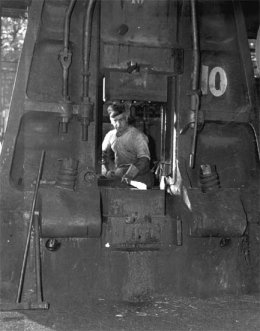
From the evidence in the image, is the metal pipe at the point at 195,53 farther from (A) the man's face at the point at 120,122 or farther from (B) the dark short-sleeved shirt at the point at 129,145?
(A) the man's face at the point at 120,122

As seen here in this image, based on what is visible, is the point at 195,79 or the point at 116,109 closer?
the point at 195,79

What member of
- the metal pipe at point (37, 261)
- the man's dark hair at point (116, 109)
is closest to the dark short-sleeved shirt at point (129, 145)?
the man's dark hair at point (116, 109)

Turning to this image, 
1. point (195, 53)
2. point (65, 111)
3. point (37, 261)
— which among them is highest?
point (195, 53)

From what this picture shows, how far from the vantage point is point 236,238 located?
320cm

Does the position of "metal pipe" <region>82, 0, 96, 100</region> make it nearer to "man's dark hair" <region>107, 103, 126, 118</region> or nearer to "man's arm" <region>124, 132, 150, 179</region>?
"man's arm" <region>124, 132, 150, 179</region>

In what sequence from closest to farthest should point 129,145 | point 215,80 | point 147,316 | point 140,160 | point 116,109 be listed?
point 147,316
point 215,80
point 140,160
point 129,145
point 116,109

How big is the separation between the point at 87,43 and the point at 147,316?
172 cm

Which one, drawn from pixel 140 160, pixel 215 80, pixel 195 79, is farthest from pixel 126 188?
pixel 215 80

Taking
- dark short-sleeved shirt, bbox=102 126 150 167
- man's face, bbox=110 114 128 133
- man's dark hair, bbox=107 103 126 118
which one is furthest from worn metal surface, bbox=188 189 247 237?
man's dark hair, bbox=107 103 126 118

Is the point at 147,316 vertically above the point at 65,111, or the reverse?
the point at 65,111

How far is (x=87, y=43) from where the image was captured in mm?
3053

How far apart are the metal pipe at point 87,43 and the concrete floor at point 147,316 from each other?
1.33 meters

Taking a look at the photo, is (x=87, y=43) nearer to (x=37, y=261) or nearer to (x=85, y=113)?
(x=85, y=113)

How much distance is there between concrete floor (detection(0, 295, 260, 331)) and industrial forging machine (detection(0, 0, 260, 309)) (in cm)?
13
